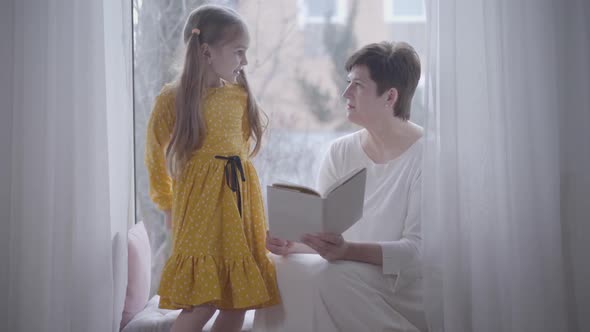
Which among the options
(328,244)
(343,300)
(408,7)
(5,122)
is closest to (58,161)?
(5,122)

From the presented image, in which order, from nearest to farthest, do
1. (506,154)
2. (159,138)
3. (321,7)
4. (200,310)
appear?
1. (506,154)
2. (200,310)
3. (159,138)
4. (321,7)

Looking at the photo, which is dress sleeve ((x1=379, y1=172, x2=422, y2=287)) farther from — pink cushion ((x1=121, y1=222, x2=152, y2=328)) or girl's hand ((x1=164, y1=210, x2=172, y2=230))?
pink cushion ((x1=121, y1=222, x2=152, y2=328))

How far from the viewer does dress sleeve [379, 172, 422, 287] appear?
1.71 m

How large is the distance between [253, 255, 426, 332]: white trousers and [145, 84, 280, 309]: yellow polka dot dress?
68mm

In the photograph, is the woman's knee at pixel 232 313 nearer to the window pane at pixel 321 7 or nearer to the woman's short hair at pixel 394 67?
the woman's short hair at pixel 394 67

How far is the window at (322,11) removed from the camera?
2309 mm

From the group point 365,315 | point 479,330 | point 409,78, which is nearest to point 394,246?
point 365,315

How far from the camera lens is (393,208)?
182cm

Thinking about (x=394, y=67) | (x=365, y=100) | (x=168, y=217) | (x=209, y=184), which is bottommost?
(x=168, y=217)

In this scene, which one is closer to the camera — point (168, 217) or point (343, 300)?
point (343, 300)

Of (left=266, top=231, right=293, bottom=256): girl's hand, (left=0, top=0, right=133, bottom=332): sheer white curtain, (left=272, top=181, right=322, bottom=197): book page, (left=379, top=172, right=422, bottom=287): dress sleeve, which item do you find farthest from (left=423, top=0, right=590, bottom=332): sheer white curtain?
(left=0, top=0, right=133, bottom=332): sheer white curtain

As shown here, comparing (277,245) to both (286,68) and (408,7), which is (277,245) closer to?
(286,68)

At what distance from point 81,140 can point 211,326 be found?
69cm

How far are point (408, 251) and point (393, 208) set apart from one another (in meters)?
0.16
